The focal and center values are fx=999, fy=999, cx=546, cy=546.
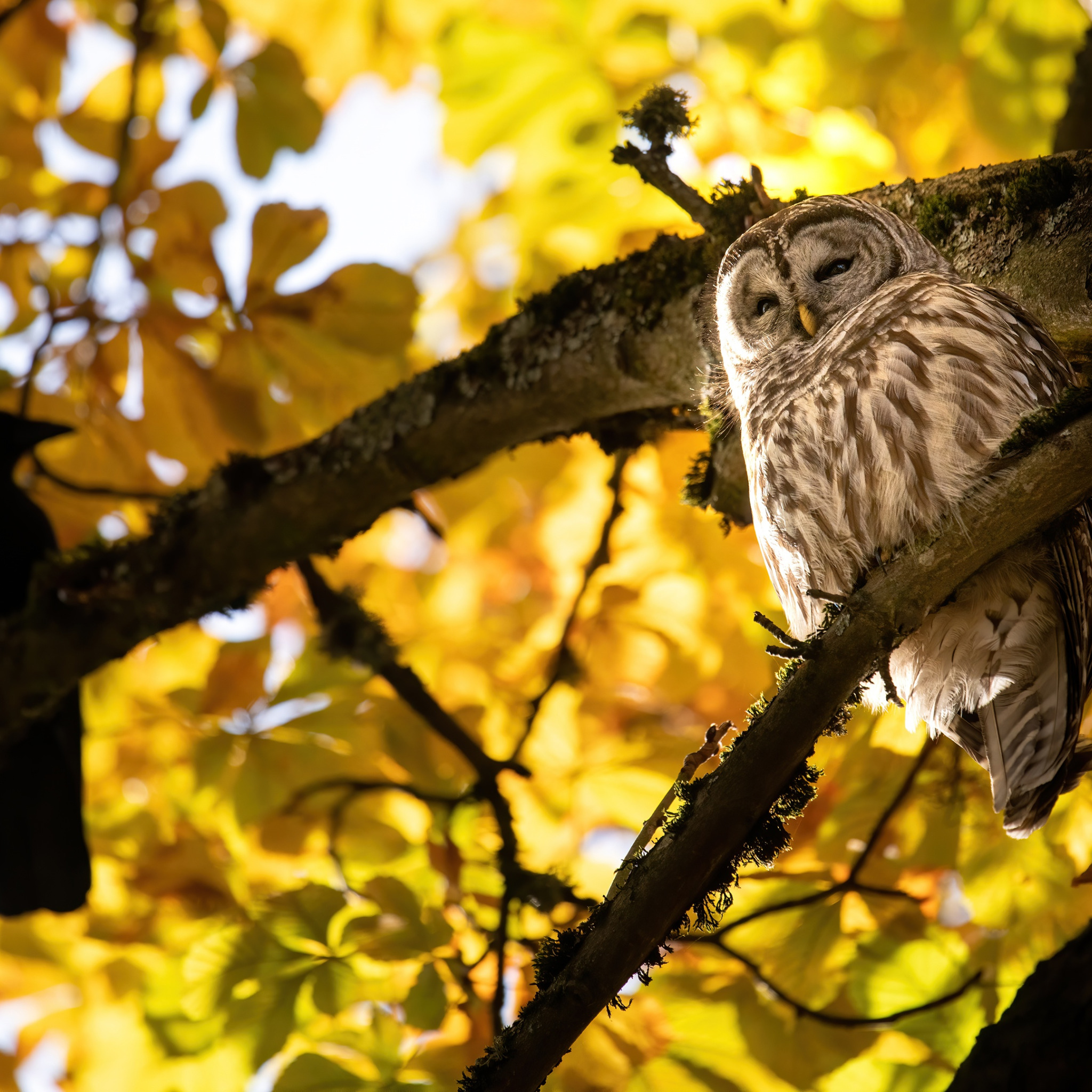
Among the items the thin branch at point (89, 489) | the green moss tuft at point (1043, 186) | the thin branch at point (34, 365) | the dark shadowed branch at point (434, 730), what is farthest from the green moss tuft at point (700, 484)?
the thin branch at point (34, 365)

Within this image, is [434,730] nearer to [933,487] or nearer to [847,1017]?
[847,1017]

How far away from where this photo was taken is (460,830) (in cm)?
251

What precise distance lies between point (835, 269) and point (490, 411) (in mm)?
791

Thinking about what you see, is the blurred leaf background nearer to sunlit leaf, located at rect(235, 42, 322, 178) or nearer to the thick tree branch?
sunlit leaf, located at rect(235, 42, 322, 178)

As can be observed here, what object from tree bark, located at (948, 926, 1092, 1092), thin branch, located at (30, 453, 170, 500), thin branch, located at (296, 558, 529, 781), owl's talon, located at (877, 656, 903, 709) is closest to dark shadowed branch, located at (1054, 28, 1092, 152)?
owl's talon, located at (877, 656, 903, 709)

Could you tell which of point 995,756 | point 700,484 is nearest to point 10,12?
point 700,484

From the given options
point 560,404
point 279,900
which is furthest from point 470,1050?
point 560,404

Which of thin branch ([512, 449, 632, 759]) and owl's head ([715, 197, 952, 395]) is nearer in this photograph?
owl's head ([715, 197, 952, 395])

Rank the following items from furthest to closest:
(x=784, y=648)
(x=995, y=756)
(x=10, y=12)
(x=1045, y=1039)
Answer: (x=10, y=12) < (x=995, y=756) < (x=784, y=648) < (x=1045, y=1039)

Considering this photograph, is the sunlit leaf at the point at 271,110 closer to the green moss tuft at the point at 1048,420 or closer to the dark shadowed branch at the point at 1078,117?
the dark shadowed branch at the point at 1078,117

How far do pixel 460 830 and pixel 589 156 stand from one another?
2.11 metres

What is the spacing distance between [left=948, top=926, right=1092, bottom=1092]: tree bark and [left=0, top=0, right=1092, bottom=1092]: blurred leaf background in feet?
3.06

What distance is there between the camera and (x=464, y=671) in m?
3.63

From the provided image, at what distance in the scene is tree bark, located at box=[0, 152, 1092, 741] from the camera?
1.71m
